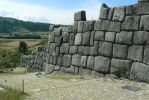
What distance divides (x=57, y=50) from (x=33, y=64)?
9.50 m

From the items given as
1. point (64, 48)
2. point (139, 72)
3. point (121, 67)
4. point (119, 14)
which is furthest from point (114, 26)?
point (64, 48)

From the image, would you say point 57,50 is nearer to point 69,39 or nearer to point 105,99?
point 69,39

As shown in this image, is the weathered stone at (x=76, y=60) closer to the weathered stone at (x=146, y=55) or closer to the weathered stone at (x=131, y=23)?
the weathered stone at (x=131, y=23)

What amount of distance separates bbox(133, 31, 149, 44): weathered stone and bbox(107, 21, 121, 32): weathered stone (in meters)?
1.03

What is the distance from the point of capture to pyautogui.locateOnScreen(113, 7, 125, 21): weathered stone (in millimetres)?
13930

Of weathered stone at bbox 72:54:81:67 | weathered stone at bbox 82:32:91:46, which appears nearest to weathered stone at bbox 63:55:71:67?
weathered stone at bbox 72:54:81:67

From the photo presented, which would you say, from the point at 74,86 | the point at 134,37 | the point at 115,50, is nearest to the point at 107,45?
the point at 115,50

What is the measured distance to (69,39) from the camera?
17.7 meters

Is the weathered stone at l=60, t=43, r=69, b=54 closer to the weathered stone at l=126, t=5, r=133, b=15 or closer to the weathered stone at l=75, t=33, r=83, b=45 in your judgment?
the weathered stone at l=75, t=33, r=83, b=45

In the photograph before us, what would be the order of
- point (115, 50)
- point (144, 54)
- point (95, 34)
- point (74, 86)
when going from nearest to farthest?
point (74, 86)
point (144, 54)
point (115, 50)
point (95, 34)

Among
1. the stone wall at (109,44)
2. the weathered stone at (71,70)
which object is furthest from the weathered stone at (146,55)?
the weathered stone at (71,70)

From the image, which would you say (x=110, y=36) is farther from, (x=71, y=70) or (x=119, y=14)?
(x=71, y=70)

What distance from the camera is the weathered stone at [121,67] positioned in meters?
13.4

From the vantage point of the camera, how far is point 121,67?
13.8 metres
